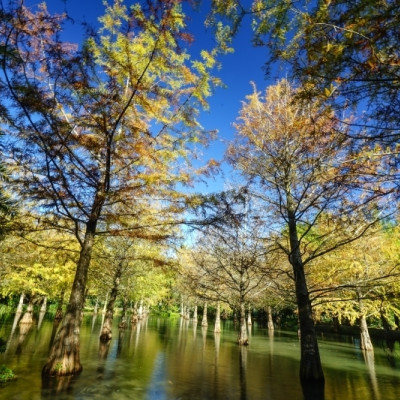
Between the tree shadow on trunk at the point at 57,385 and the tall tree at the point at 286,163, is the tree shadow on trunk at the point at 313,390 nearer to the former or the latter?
the tall tree at the point at 286,163

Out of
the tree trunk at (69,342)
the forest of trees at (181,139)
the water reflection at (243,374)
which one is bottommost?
the water reflection at (243,374)

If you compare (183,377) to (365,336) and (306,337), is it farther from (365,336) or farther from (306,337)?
(365,336)

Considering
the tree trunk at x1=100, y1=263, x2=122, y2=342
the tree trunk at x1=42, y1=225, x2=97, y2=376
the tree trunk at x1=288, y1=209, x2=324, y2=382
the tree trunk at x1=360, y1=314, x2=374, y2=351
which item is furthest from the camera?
the tree trunk at x1=360, y1=314, x2=374, y2=351

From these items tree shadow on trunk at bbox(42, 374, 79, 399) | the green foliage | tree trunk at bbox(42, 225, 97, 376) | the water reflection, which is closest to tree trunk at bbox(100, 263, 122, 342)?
the water reflection

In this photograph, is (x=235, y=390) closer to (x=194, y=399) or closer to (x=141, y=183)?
(x=194, y=399)

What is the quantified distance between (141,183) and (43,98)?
3709mm

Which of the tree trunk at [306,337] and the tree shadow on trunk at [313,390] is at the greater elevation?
the tree trunk at [306,337]

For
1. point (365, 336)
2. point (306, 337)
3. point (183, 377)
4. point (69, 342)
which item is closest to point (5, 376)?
point (69, 342)

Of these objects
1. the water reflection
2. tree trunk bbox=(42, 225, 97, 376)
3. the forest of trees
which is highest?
the forest of trees

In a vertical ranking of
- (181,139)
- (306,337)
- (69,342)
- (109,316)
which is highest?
(181,139)

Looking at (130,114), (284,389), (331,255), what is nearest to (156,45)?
(130,114)

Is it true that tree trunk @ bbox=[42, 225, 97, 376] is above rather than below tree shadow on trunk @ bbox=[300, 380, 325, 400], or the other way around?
above

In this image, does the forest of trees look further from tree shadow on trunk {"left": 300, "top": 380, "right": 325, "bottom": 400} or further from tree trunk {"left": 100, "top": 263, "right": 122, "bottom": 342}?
tree trunk {"left": 100, "top": 263, "right": 122, "bottom": 342}

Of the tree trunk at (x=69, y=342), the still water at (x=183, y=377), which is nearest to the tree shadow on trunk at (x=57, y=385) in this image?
the still water at (x=183, y=377)
